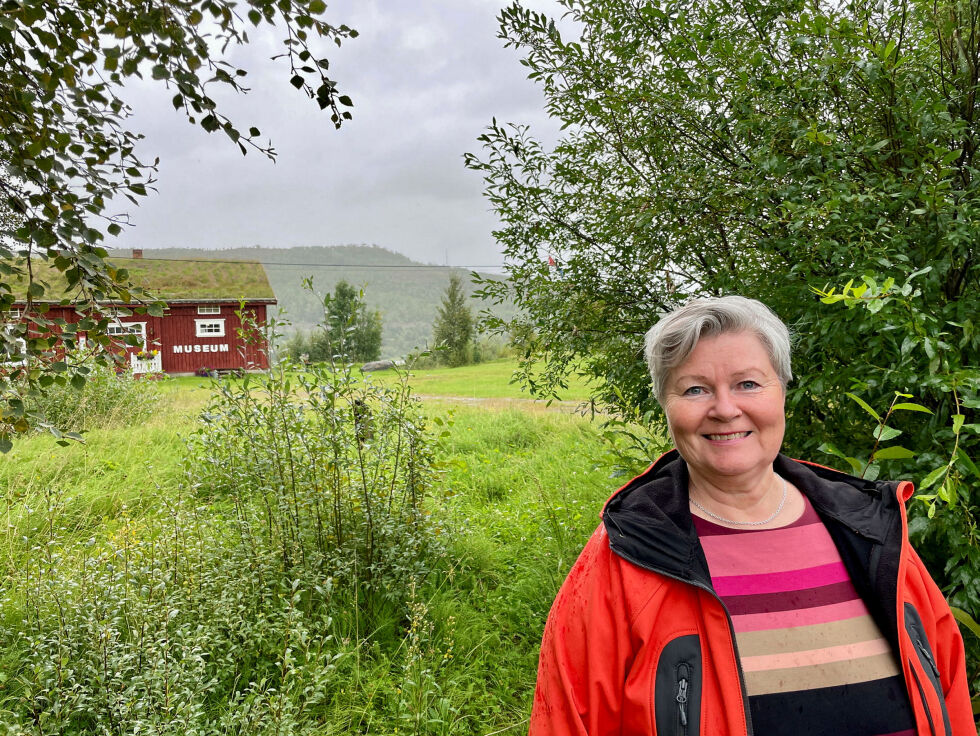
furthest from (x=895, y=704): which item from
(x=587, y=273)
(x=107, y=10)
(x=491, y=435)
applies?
(x=491, y=435)

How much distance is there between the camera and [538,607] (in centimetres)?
416

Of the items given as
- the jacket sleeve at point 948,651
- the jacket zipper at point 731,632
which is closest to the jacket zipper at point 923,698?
the jacket sleeve at point 948,651

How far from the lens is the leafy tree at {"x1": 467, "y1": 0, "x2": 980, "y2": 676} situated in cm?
206

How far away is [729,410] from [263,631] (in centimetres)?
288

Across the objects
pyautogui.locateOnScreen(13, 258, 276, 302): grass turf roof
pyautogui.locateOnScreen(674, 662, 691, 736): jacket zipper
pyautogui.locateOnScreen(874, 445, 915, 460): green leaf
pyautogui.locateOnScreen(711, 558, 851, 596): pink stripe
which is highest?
pyautogui.locateOnScreen(13, 258, 276, 302): grass turf roof

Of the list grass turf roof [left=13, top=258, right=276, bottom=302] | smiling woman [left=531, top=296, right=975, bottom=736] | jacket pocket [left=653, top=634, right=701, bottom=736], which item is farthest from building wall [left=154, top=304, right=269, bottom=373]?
jacket pocket [left=653, top=634, right=701, bottom=736]

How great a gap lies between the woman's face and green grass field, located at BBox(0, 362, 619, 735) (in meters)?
1.79

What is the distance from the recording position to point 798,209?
2.33 meters

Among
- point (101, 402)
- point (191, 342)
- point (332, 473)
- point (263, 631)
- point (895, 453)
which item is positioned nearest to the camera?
point (895, 453)

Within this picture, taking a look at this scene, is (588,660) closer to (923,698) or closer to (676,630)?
(676,630)

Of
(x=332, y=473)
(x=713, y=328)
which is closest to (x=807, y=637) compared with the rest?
(x=713, y=328)

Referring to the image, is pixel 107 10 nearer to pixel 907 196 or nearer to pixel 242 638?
pixel 242 638

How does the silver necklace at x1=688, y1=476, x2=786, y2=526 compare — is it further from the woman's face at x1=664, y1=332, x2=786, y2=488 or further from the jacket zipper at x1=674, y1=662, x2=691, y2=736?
the jacket zipper at x1=674, y1=662, x2=691, y2=736

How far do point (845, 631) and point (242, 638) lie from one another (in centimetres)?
307
